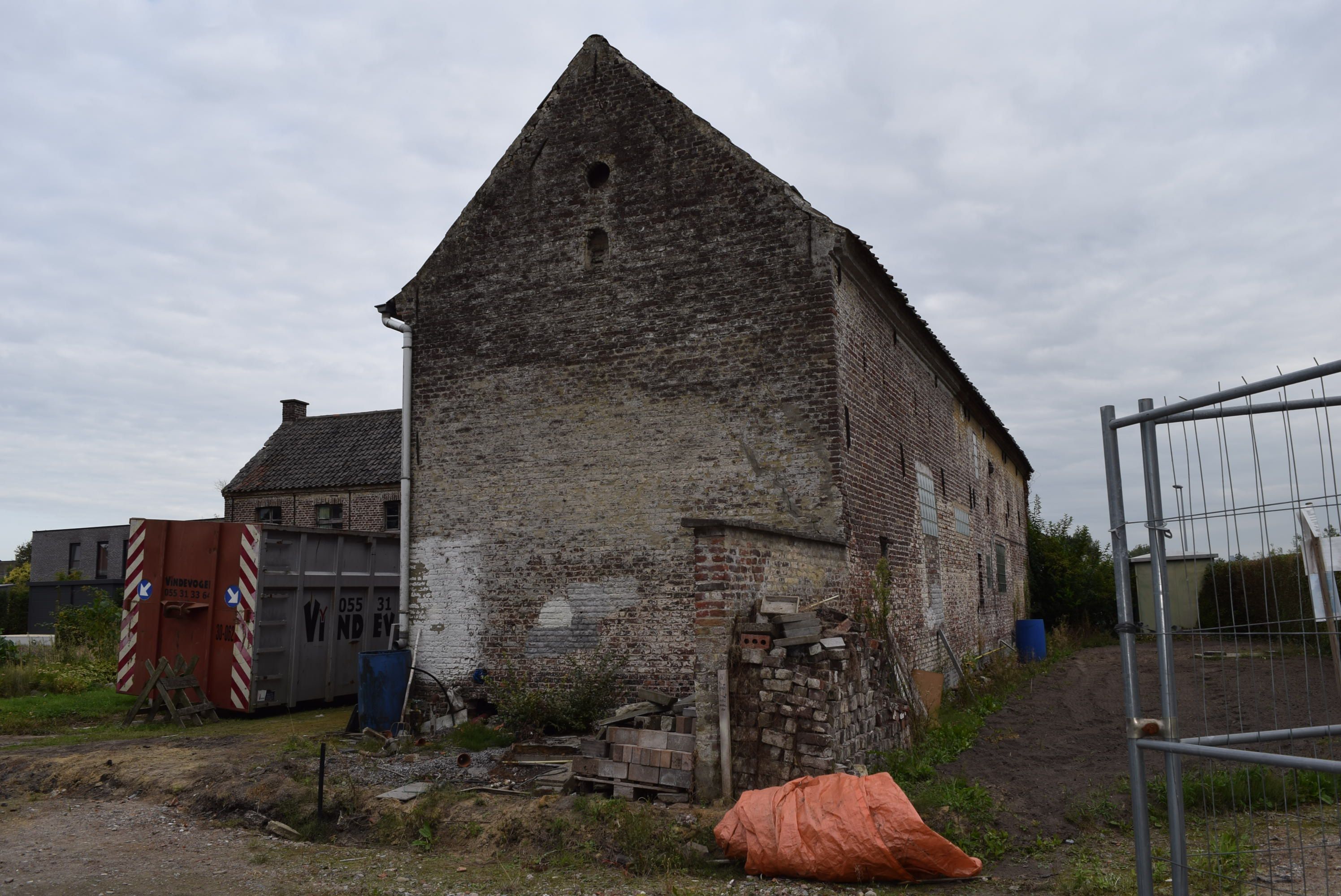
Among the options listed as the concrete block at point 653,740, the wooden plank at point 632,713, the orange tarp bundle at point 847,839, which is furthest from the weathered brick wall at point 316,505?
the orange tarp bundle at point 847,839

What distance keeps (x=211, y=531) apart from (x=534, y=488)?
4968mm

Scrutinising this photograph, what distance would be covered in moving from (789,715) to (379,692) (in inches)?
250

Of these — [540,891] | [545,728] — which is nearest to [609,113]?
[545,728]

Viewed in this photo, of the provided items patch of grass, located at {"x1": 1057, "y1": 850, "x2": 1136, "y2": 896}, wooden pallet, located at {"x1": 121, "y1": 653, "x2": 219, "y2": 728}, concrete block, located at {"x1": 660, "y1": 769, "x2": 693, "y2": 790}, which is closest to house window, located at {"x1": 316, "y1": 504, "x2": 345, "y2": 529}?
wooden pallet, located at {"x1": 121, "y1": 653, "x2": 219, "y2": 728}

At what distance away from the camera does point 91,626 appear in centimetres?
1970

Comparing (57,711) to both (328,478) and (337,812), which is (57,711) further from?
(328,478)

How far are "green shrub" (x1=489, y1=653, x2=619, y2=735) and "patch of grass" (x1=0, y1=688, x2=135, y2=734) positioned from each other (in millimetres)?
6191

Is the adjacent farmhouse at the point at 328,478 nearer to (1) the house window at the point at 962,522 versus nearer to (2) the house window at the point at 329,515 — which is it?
(2) the house window at the point at 329,515

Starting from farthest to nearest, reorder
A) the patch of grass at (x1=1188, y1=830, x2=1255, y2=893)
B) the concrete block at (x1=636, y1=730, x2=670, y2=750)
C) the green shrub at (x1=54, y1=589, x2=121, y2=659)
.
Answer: the green shrub at (x1=54, y1=589, x2=121, y2=659), the concrete block at (x1=636, y1=730, x2=670, y2=750), the patch of grass at (x1=1188, y1=830, x2=1255, y2=893)

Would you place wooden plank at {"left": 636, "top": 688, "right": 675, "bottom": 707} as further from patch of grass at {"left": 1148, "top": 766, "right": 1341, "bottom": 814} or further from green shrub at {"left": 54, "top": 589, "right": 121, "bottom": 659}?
green shrub at {"left": 54, "top": 589, "right": 121, "bottom": 659}

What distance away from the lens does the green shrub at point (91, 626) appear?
62.9 ft

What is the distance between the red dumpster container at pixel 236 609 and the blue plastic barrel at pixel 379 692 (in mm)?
2276

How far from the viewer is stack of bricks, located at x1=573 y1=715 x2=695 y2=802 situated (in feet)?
25.3

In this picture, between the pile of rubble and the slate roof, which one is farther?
the slate roof
